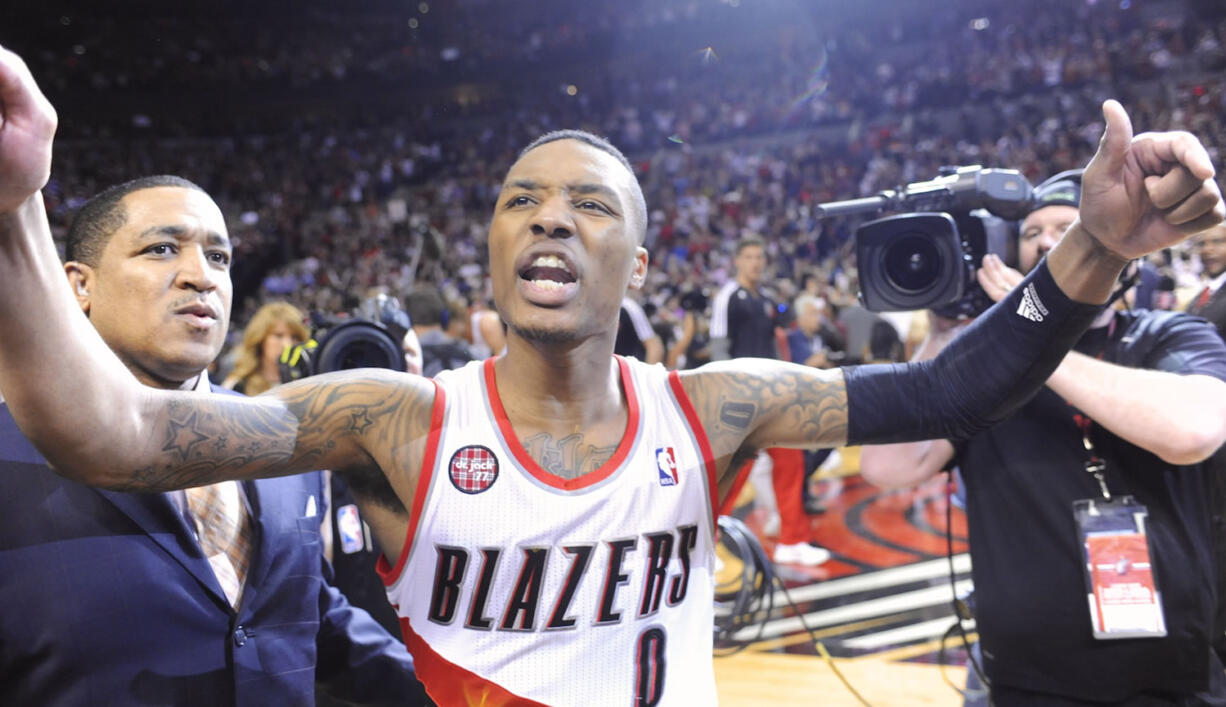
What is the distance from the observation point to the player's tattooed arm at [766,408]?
5.60 ft

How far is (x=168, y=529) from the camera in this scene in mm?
1647

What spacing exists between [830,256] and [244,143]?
1684cm

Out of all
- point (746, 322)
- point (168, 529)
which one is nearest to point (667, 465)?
point (168, 529)

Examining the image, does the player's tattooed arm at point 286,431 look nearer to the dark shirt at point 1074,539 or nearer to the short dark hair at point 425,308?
the dark shirt at point 1074,539

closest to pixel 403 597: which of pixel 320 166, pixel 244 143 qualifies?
pixel 320 166

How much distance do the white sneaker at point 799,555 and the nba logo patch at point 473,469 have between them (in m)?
4.44

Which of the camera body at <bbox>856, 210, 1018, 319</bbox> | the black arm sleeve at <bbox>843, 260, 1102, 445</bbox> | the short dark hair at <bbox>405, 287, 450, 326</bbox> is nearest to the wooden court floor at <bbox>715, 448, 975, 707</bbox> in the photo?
the camera body at <bbox>856, 210, 1018, 319</bbox>

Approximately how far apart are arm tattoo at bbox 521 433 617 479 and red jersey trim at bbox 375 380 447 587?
167mm

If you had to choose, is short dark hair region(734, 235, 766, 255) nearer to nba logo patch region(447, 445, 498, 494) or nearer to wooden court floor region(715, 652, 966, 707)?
wooden court floor region(715, 652, 966, 707)

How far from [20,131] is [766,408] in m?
1.30

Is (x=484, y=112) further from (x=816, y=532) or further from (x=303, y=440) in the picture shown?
(x=303, y=440)

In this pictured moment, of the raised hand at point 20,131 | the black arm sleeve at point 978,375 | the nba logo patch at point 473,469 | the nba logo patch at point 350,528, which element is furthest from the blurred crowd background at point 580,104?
the raised hand at point 20,131

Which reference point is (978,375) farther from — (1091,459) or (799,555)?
(799,555)

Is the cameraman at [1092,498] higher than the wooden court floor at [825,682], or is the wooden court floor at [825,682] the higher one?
the cameraman at [1092,498]
